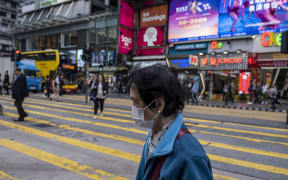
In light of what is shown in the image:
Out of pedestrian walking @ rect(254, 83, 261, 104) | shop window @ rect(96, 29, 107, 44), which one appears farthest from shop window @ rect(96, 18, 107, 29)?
pedestrian walking @ rect(254, 83, 261, 104)

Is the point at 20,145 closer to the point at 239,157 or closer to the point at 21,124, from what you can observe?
the point at 21,124

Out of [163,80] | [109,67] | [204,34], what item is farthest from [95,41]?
[163,80]

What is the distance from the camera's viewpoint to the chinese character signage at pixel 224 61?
20.2 meters

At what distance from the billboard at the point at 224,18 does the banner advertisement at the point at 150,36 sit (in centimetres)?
183

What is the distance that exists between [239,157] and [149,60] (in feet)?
82.7

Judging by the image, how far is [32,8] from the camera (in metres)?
46.0

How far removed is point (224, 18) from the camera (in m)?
22.6

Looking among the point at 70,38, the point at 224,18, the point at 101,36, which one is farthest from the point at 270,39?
the point at 70,38

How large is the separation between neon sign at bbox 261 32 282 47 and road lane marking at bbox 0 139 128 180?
65.5ft

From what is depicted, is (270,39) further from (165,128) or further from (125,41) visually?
(165,128)

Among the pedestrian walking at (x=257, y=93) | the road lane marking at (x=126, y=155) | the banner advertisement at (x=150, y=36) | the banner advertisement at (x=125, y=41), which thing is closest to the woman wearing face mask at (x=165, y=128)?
the road lane marking at (x=126, y=155)

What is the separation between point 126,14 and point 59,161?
28409mm

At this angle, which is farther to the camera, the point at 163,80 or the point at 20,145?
the point at 20,145

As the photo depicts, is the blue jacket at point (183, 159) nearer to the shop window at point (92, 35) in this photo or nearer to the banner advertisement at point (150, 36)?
the banner advertisement at point (150, 36)
